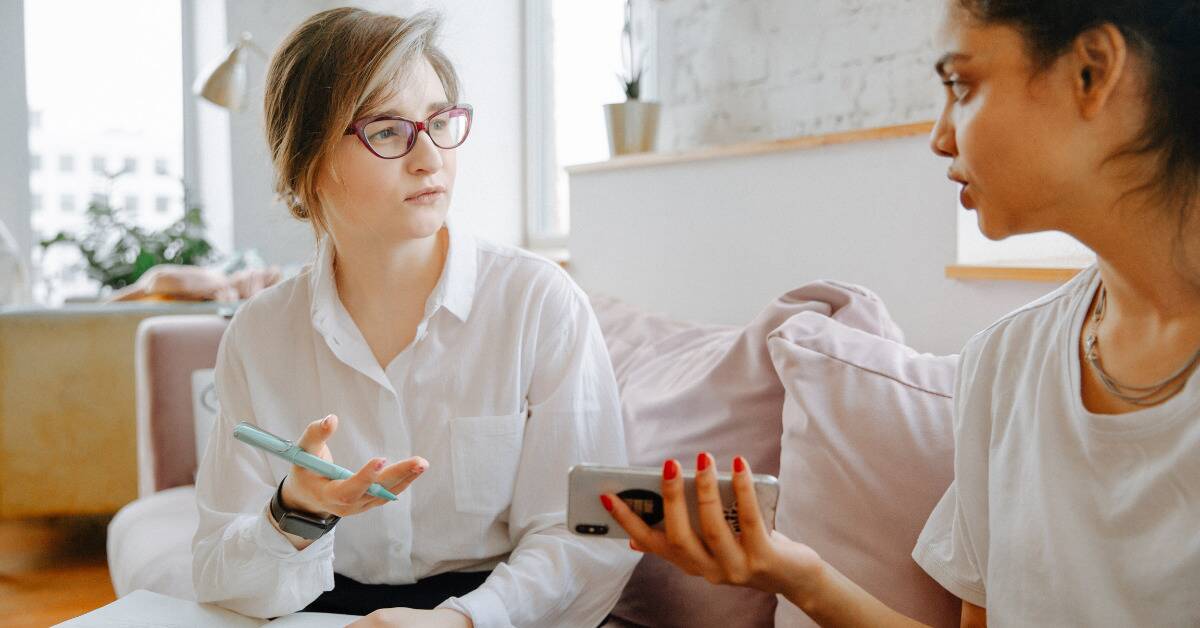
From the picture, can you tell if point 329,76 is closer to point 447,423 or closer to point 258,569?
point 447,423

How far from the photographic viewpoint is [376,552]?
1280 millimetres

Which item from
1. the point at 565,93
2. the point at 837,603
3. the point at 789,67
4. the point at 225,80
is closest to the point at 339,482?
the point at 837,603

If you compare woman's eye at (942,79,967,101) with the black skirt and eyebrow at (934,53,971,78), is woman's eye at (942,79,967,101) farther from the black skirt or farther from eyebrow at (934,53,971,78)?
the black skirt

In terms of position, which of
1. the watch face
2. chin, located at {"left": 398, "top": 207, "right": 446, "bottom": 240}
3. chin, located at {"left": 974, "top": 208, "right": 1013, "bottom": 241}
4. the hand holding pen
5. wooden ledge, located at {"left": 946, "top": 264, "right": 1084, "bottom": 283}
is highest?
chin, located at {"left": 398, "top": 207, "right": 446, "bottom": 240}

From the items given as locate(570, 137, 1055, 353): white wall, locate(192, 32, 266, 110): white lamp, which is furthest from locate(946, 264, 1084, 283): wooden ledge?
locate(192, 32, 266, 110): white lamp

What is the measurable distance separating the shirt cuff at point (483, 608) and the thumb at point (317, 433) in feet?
0.78

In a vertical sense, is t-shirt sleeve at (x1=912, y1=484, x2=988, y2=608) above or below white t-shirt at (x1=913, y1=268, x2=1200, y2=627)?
below

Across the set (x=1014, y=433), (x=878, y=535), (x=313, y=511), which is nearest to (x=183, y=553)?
(x=313, y=511)

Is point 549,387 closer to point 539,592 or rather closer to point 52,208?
point 539,592

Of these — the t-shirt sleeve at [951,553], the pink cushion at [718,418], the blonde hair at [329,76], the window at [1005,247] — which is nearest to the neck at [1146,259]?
the t-shirt sleeve at [951,553]

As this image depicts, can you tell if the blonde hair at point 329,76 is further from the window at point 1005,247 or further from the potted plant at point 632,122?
the potted plant at point 632,122

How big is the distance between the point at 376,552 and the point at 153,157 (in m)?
5.78

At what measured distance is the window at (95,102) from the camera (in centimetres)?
596

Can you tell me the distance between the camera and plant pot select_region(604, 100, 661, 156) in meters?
3.00
